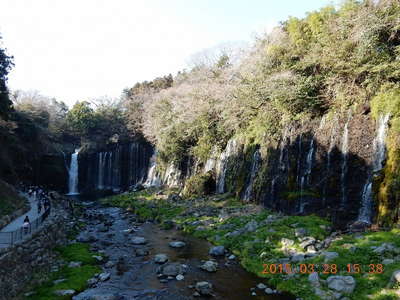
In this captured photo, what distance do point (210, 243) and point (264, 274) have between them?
5.55 m

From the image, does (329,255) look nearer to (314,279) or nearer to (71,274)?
(314,279)

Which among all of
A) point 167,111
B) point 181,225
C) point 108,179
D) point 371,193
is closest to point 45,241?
point 181,225

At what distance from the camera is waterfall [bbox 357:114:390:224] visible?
49.4 feet

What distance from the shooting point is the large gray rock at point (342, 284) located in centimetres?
1017

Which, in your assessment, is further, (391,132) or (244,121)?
(244,121)

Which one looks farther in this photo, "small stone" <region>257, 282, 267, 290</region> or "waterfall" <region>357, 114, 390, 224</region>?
"waterfall" <region>357, 114, 390, 224</region>

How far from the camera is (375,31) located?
17.0 metres

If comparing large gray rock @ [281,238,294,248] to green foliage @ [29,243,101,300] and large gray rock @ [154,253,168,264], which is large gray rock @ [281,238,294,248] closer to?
large gray rock @ [154,253,168,264]

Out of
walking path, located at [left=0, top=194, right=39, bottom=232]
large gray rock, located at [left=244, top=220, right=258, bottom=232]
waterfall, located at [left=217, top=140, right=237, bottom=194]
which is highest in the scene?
waterfall, located at [left=217, top=140, right=237, bottom=194]

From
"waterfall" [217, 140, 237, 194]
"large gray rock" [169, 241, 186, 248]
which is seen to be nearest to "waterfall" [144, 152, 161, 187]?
"waterfall" [217, 140, 237, 194]

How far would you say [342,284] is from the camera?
1036 centimetres

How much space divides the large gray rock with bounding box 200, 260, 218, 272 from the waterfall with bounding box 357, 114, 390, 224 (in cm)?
723

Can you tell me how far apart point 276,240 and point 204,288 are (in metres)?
5.16

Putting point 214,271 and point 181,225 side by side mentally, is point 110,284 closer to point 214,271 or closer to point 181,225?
point 214,271
